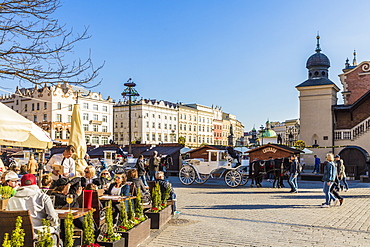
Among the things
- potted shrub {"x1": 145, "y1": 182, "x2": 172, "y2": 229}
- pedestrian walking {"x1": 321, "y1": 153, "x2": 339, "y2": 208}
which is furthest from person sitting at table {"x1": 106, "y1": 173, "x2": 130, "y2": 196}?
pedestrian walking {"x1": 321, "y1": 153, "x2": 339, "y2": 208}

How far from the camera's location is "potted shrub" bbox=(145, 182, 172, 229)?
29.7 ft

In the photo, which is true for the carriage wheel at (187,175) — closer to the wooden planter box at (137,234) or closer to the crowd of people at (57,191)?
the crowd of people at (57,191)

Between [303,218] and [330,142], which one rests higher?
[330,142]

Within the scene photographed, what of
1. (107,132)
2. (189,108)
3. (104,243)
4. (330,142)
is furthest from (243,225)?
(189,108)

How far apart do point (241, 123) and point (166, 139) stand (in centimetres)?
6269

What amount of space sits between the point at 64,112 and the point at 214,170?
60.3m

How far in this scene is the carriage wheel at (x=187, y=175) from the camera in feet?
68.7

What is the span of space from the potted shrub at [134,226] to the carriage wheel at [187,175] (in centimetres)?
1253

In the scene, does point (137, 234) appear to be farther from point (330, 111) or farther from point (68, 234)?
point (330, 111)

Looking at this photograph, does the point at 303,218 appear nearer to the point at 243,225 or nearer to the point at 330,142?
the point at 243,225

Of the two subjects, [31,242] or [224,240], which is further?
[224,240]

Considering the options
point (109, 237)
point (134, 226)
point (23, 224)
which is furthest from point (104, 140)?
point (23, 224)

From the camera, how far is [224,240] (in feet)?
26.1

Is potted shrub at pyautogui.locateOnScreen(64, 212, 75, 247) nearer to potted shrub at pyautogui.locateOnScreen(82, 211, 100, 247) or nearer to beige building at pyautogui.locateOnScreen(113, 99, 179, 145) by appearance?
potted shrub at pyautogui.locateOnScreen(82, 211, 100, 247)
